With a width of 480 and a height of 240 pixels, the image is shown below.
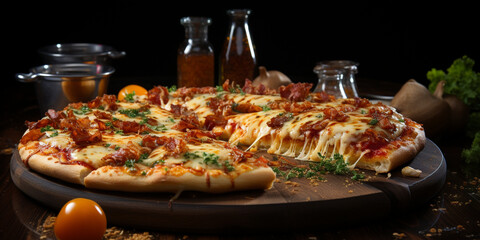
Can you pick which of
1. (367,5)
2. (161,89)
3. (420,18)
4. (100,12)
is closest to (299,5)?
(367,5)

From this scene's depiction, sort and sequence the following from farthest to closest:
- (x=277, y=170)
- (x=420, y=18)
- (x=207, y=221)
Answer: (x=420, y=18) < (x=277, y=170) < (x=207, y=221)

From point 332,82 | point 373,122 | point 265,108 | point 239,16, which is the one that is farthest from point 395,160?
point 239,16

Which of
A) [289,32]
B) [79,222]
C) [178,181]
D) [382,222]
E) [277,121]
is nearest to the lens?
[79,222]

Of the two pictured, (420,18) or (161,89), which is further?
(420,18)

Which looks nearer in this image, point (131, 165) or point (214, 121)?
point (131, 165)

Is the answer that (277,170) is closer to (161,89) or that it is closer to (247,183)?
(247,183)

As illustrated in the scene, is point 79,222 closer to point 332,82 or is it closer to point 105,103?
point 105,103

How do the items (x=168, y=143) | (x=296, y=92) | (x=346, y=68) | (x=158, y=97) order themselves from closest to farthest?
(x=168, y=143) < (x=296, y=92) < (x=158, y=97) < (x=346, y=68)

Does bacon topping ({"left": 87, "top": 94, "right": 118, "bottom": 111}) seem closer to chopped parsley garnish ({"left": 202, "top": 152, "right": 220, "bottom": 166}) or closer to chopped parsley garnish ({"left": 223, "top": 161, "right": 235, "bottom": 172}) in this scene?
chopped parsley garnish ({"left": 202, "top": 152, "right": 220, "bottom": 166})
